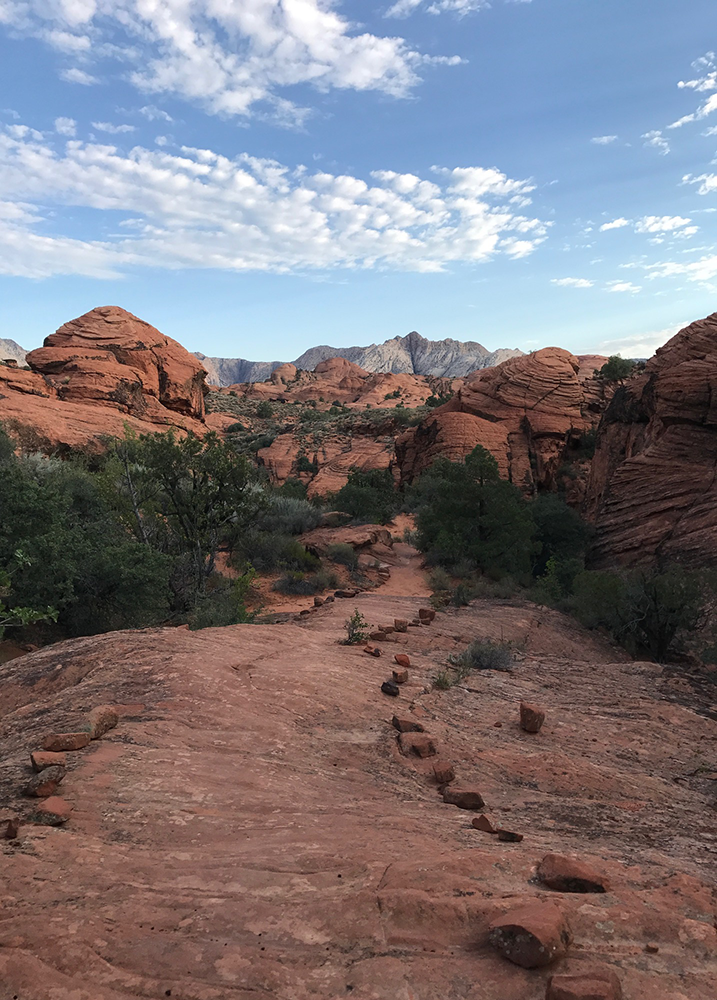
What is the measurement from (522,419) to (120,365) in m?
23.7

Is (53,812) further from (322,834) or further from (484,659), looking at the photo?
(484,659)

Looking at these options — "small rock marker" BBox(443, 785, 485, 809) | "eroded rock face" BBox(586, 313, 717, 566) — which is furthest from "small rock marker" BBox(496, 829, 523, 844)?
"eroded rock face" BBox(586, 313, 717, 566)

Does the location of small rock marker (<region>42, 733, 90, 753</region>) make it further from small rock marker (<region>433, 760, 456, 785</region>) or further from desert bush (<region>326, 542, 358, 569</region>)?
desert bush (<region>326, 542, 358, 569</region>)

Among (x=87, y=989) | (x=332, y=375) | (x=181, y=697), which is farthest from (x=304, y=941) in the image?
(x=332, y=375)

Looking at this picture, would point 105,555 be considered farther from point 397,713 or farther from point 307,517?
point 307,517

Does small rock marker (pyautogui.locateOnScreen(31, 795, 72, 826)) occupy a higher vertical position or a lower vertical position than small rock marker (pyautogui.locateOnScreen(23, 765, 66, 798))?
lower

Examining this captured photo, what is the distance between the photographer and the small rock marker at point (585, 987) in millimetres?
1967

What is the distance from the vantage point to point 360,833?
335 centimetres

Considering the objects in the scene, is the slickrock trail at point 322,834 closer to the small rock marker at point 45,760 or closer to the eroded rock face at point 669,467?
the small rock marker at point 45,760

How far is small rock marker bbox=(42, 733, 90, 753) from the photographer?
4039 millimetres

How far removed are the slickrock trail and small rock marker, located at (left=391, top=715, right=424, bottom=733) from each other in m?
0.08

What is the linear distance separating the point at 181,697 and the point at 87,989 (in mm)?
3138

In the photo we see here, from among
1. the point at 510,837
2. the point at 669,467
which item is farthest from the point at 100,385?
the point at 510,837

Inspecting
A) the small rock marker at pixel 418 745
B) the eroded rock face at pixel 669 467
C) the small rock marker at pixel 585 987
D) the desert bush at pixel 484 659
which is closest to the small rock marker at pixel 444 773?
the small rock marker at pixel 418 745
